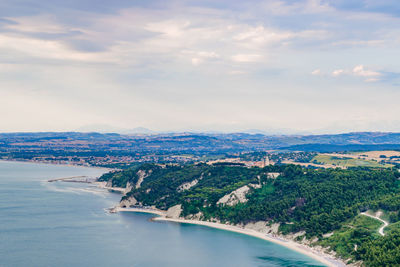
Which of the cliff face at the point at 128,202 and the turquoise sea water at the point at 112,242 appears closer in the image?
the turquoise sea water at the point at 112,242

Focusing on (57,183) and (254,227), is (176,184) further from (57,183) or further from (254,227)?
(57,183)

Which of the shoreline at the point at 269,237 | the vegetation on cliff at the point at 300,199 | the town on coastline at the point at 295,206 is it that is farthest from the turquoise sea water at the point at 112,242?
the vegetation on cliff at the point at 300,199

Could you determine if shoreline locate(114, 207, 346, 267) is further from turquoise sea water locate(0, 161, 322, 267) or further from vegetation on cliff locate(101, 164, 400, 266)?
vegetation on cliff locate(101, 164, 400, 266)

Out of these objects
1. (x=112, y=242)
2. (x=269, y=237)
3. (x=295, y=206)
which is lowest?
(x=269, y=237)

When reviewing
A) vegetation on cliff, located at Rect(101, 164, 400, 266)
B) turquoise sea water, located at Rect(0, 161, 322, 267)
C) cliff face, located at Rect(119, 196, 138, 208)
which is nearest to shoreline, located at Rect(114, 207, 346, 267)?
turquoise sea water, located at Rect(0, 161, 322, 267)

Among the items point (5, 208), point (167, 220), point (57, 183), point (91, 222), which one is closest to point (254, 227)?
point (167, 220)

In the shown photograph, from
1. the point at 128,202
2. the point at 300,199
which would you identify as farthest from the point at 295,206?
the point at 128,202

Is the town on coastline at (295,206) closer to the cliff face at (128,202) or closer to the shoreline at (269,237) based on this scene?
the cliff face at (128,202)

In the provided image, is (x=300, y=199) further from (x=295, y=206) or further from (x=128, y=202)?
(x=128, y=202)
